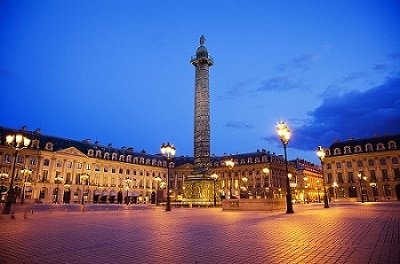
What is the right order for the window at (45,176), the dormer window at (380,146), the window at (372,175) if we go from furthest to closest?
the dormer window at (380,146) < the window at (372,175) < the window at (45,176)

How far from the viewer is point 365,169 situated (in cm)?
6512

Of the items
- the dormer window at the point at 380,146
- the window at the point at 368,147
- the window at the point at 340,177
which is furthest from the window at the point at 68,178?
the dormer window at the point at 380,146

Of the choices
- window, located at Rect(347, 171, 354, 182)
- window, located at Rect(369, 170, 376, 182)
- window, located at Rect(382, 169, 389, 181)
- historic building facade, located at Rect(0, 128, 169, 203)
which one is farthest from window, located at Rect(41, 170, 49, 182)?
window, located at Rect(382, 169, 389, 181)

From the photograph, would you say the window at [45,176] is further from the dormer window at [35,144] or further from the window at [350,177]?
the window at [350,177]

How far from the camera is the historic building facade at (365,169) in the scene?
6138cm

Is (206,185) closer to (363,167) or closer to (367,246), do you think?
(367,246)

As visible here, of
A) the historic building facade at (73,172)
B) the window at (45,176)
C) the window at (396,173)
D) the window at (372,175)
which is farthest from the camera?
the window at (372,175)

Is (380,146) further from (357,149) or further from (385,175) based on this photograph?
(385,175)

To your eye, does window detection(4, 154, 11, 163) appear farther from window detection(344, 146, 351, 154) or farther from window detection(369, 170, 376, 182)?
window detection(369, 170, 376, 182)

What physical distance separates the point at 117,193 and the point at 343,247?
7345cm

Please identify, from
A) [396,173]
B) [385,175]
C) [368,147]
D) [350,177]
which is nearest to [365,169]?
[350,177]

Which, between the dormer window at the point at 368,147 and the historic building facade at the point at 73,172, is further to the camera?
the dormer window at the point at 368,147

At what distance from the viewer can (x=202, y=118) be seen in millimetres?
38750

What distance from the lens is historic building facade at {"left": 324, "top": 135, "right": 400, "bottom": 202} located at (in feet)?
201
